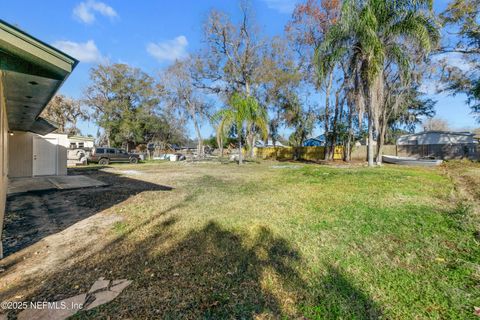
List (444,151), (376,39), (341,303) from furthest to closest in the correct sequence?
1. (444,151)
2. (376,39)
3. (341,303)

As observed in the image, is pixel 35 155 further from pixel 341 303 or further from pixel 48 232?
pixel 341 303

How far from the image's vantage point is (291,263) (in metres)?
2.53

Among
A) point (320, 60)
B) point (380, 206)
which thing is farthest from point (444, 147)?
point (380, 206)

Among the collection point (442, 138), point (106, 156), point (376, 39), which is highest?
point (376, 39)

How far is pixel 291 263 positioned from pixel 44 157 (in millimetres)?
12623

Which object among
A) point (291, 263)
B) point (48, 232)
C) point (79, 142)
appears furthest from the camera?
point (79, 142)

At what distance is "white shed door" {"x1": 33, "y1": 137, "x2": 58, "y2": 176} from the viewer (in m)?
10.4

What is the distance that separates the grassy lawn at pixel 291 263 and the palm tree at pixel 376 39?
7.47 m

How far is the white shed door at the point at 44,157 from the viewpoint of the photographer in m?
10.4

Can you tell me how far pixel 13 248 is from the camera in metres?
3.05

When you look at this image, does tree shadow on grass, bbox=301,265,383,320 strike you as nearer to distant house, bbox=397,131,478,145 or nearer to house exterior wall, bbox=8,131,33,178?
house exterior wall, bbox=8,131,33,178

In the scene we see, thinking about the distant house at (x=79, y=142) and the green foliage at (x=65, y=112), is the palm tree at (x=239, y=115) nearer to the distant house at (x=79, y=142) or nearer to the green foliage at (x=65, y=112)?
the distant house at (x=79, y=142)

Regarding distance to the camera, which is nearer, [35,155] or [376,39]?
[376,39]

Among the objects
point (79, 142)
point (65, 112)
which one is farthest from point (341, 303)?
point (65, 112)
